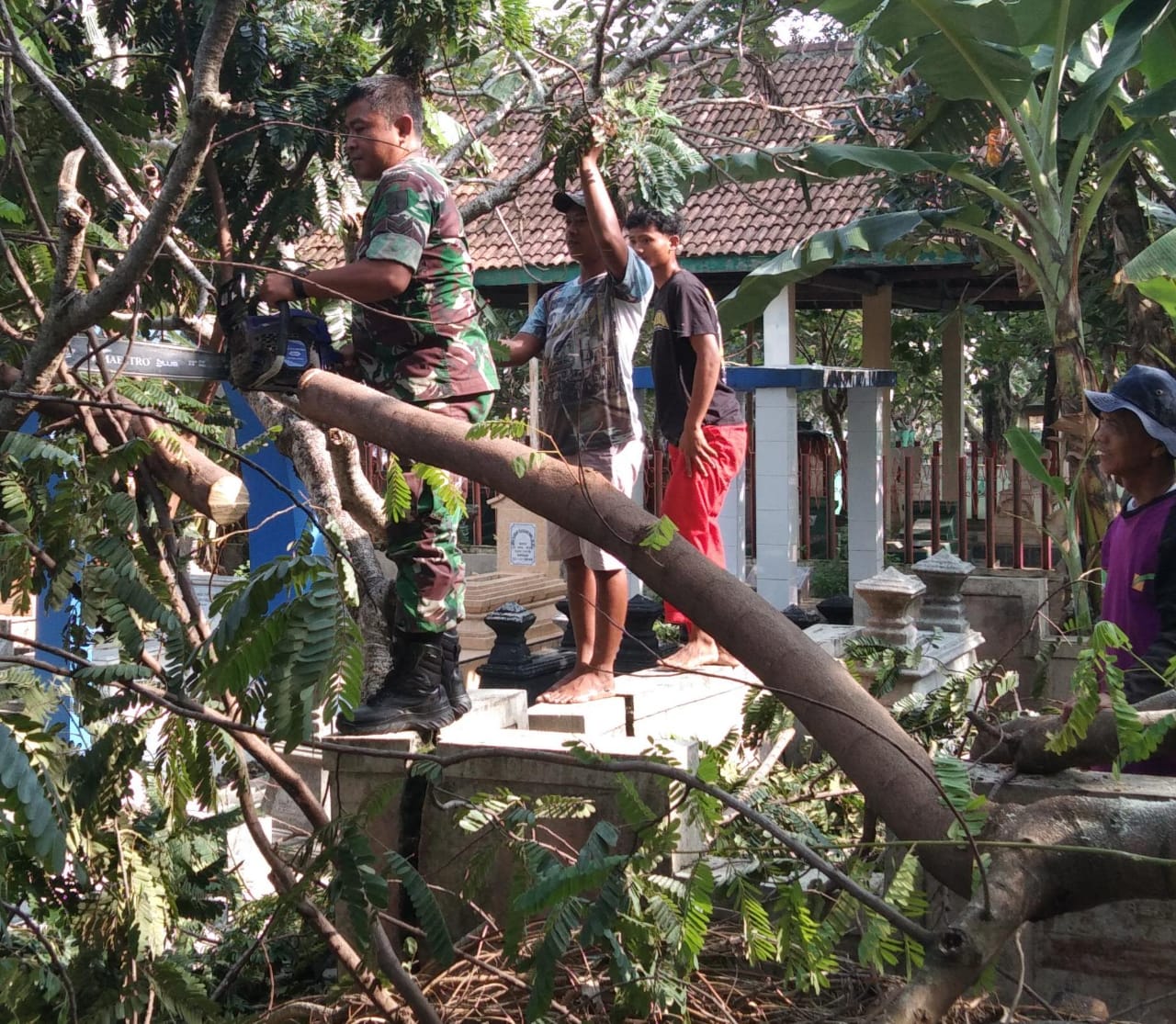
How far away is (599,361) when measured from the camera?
14.6 feet

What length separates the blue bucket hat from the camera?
3.46 meters

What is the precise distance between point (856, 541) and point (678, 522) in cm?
701

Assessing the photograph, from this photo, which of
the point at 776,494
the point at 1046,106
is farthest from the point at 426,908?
the point at 776,494

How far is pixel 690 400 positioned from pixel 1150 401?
1.87 metres

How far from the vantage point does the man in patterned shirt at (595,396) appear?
4.36 m

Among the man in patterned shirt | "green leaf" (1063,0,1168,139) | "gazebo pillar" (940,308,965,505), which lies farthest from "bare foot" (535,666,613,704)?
"gazebo pillar" (940,308,965,505)

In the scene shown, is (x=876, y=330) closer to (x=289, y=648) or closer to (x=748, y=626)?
(x=748, y=626)

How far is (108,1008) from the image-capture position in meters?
2.68

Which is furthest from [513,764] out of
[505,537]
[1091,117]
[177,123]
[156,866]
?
[505,537]

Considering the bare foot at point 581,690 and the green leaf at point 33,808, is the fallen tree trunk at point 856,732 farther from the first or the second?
the bare foot at point 581,690

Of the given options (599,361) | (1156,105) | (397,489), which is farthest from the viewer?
(1156,105)

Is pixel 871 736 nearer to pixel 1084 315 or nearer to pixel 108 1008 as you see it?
pixel 108 1008

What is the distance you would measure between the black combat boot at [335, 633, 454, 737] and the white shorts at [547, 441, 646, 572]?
0.67m

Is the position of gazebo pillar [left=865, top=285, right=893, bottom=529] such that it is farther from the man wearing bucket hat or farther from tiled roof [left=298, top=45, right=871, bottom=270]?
the man wearing bucket hat
